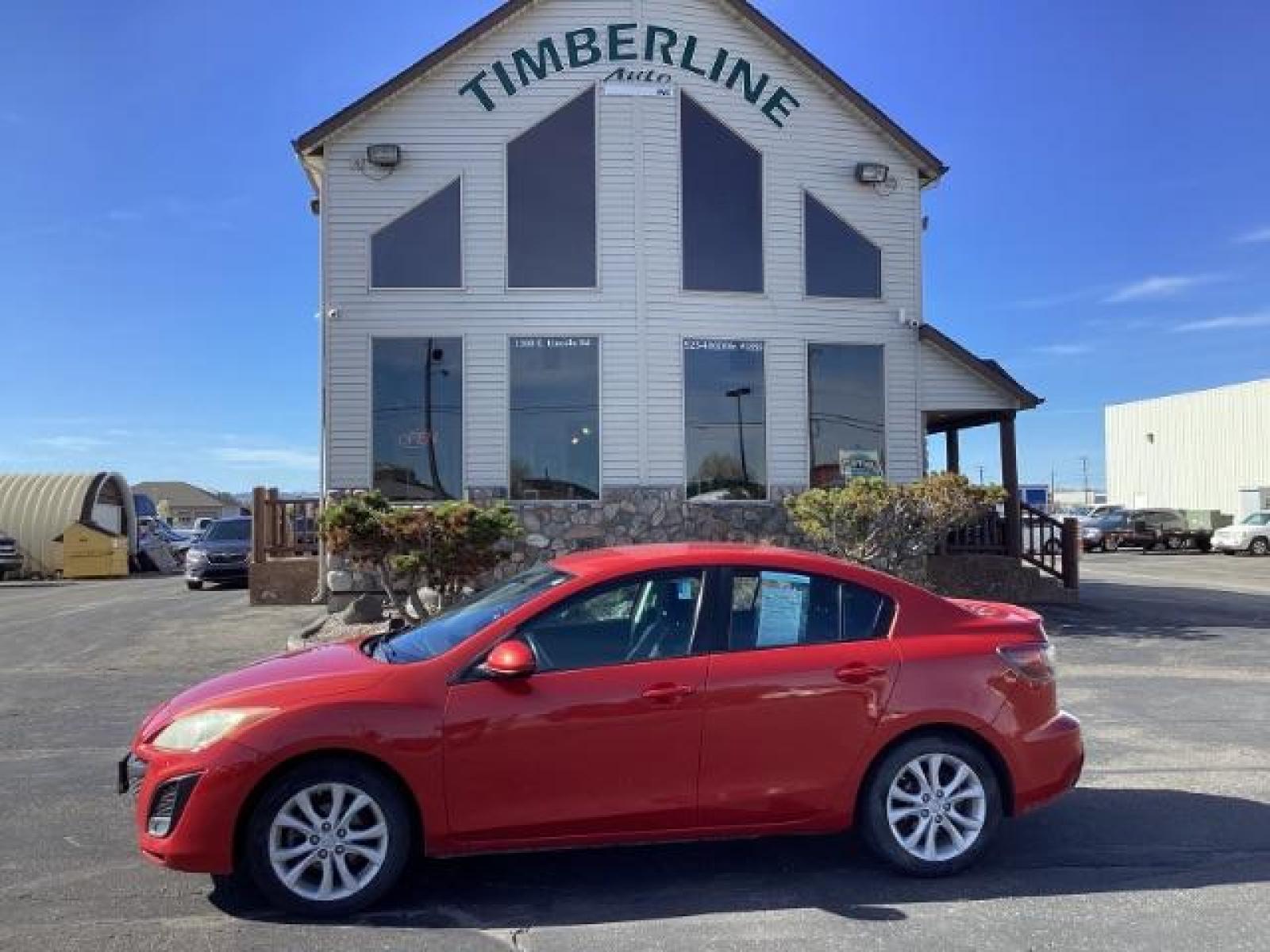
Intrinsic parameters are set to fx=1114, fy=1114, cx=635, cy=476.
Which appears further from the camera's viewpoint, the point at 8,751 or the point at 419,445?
the point at 419,445

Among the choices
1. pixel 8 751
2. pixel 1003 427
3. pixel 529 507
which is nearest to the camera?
pixel 8 751

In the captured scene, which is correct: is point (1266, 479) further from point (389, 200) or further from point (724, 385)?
point (389, 200)

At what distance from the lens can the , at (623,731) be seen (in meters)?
4.57

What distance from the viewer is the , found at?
15.0 ft

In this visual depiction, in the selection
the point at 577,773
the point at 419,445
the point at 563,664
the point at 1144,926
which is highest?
the point at 419,445

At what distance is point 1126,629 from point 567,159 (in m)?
9.91

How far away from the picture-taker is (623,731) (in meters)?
4.76

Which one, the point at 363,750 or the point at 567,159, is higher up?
the point at 567,159

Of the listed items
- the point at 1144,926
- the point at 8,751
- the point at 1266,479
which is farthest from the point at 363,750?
the point at 1266,479

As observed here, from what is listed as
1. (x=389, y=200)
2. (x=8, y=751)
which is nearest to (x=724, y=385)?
(x=389, y=200)

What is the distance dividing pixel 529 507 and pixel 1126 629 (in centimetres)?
803

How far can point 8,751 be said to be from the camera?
7.75m

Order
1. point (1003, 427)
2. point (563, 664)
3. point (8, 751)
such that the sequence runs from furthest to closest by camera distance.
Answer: point (1003, 427) → point (8, 751) → point (563, 664)

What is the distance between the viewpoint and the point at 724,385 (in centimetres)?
1602
